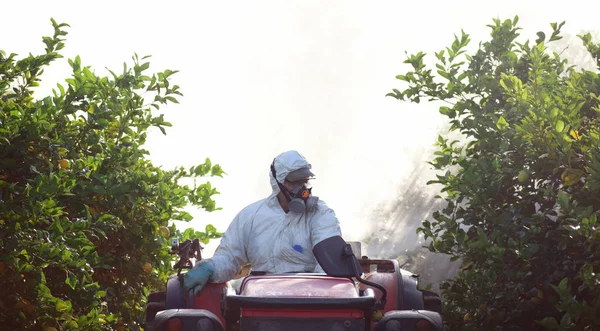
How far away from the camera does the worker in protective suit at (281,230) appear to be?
7109 millimetres

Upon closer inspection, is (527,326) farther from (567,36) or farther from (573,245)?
(567,36)

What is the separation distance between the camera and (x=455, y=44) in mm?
9031

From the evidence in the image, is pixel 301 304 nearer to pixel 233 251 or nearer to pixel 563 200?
pixel 233 251

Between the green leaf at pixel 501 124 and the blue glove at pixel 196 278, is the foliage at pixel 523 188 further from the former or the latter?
the blue glove at pixel 196 278

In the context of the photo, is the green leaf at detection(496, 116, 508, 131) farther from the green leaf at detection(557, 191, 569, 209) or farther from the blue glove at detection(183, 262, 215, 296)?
the blue glove at detection(183, 262, 215, 296)

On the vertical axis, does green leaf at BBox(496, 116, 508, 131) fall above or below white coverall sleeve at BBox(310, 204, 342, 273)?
above

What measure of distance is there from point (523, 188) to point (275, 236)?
2.46 meters

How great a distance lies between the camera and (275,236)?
7.24m

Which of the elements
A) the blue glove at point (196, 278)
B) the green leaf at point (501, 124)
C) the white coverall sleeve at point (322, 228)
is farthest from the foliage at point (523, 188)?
the blue glove at point (196, 278)

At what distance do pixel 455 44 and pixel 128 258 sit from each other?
3.66m

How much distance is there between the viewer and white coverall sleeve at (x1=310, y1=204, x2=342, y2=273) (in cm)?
702

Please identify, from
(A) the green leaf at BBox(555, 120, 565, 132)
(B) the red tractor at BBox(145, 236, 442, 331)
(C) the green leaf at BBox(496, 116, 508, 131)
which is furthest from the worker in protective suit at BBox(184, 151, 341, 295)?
(A) the green leaf at BBox(555, 120, 565, 132)

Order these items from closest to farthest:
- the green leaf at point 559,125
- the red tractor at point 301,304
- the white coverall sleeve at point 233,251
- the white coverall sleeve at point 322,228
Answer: the red tractor at point 301,304, the white coverall sleeve at point 322,228, the white coverall sleeve at point 233,251, the green leaf at point 559,125

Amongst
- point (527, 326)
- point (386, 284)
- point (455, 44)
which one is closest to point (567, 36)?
point (455, 44)
